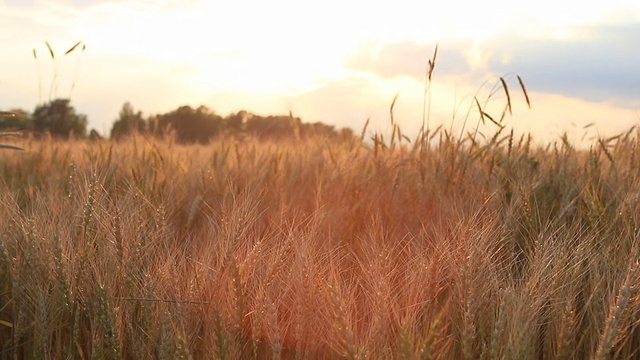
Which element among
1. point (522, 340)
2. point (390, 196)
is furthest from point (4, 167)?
point (522, 340)

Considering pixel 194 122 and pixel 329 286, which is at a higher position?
pixel 194 122

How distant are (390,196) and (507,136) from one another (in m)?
0.67

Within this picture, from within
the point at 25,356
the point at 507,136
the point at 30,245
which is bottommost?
the point at 25,356

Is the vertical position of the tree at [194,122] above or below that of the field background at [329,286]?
above

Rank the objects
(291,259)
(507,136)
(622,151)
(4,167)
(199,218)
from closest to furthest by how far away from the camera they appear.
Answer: (291,259), (199,218), (507,136), (622,151), (4,167)

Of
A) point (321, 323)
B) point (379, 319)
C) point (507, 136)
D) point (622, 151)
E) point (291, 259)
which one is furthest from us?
point (622, 151)

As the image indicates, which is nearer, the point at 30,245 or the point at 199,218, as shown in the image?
→ the point at 30,245

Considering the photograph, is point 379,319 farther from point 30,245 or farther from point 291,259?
point 30,245

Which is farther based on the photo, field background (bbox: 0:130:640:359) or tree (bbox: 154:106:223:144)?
tree (bbox: 154:106:223:144)

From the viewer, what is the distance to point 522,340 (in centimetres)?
123

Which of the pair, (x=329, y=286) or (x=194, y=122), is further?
(x=194, y=122)

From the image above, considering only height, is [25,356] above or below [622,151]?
below

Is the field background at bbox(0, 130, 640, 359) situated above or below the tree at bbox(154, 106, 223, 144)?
below

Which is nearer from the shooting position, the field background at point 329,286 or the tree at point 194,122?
the field background at point 329,286
